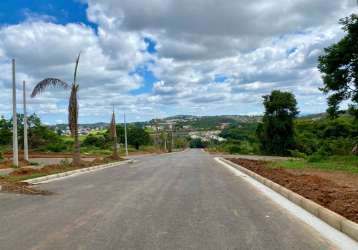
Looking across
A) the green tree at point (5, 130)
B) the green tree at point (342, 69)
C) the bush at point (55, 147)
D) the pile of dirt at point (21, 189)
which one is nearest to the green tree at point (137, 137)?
the bush at point (55, 147)

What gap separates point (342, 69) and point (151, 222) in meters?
22.2

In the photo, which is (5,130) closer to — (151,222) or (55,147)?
(55,147)

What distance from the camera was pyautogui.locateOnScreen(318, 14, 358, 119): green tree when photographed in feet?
86.8

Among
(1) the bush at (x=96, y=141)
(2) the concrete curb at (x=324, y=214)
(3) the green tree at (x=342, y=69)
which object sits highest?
(3) the green tree at (x=342, y=69)

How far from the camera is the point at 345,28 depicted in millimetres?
26594

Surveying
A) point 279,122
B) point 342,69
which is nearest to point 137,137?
point 279,122

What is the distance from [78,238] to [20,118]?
6153 centimetres

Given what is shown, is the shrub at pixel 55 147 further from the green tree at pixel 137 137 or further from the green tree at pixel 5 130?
the green tree at pixel 137 137

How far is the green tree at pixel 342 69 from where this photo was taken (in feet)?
86.8

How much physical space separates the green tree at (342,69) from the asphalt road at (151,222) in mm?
16650

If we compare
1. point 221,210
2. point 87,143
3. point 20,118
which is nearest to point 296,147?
point 20,118

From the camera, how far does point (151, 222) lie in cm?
845

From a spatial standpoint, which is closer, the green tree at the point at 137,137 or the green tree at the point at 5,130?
the green tree at the point at 5,130

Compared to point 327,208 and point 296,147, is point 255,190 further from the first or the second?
point 296,147
